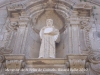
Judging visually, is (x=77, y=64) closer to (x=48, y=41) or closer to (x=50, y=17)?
(x=48, y=41)

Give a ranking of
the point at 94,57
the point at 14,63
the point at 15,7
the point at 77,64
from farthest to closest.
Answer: the point at 15,7 → the point at 94,57 → the point at 14,63 → the point at 77,64

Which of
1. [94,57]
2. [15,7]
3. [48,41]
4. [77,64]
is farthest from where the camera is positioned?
[15,7]

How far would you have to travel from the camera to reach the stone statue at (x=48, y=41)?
827cm

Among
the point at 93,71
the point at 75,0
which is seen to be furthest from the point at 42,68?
the point at 75,0

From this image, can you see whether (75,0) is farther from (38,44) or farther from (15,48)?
(15,48)

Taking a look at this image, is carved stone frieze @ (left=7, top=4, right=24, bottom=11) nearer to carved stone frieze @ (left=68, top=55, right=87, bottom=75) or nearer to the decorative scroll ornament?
the decorative scroll ornament

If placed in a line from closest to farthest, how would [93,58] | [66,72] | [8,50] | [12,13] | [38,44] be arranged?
[66,72] → [93,58] → [8,50] → [38,44] → [12,13]

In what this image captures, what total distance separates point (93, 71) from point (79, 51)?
1.06 m

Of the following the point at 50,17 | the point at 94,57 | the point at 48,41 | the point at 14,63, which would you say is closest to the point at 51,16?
the point at 50,17

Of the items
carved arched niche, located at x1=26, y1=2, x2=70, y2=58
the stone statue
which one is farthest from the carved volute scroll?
carved arched niche, located at x1=26, y1=2, x2=70, y2=58

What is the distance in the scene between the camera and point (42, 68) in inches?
292

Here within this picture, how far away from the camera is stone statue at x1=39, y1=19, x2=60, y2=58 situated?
8266 millimetres

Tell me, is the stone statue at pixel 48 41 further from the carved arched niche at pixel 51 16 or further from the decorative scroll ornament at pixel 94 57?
the decorative scroll ornament at pixel 94 57

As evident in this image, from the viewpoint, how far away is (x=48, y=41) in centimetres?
872
